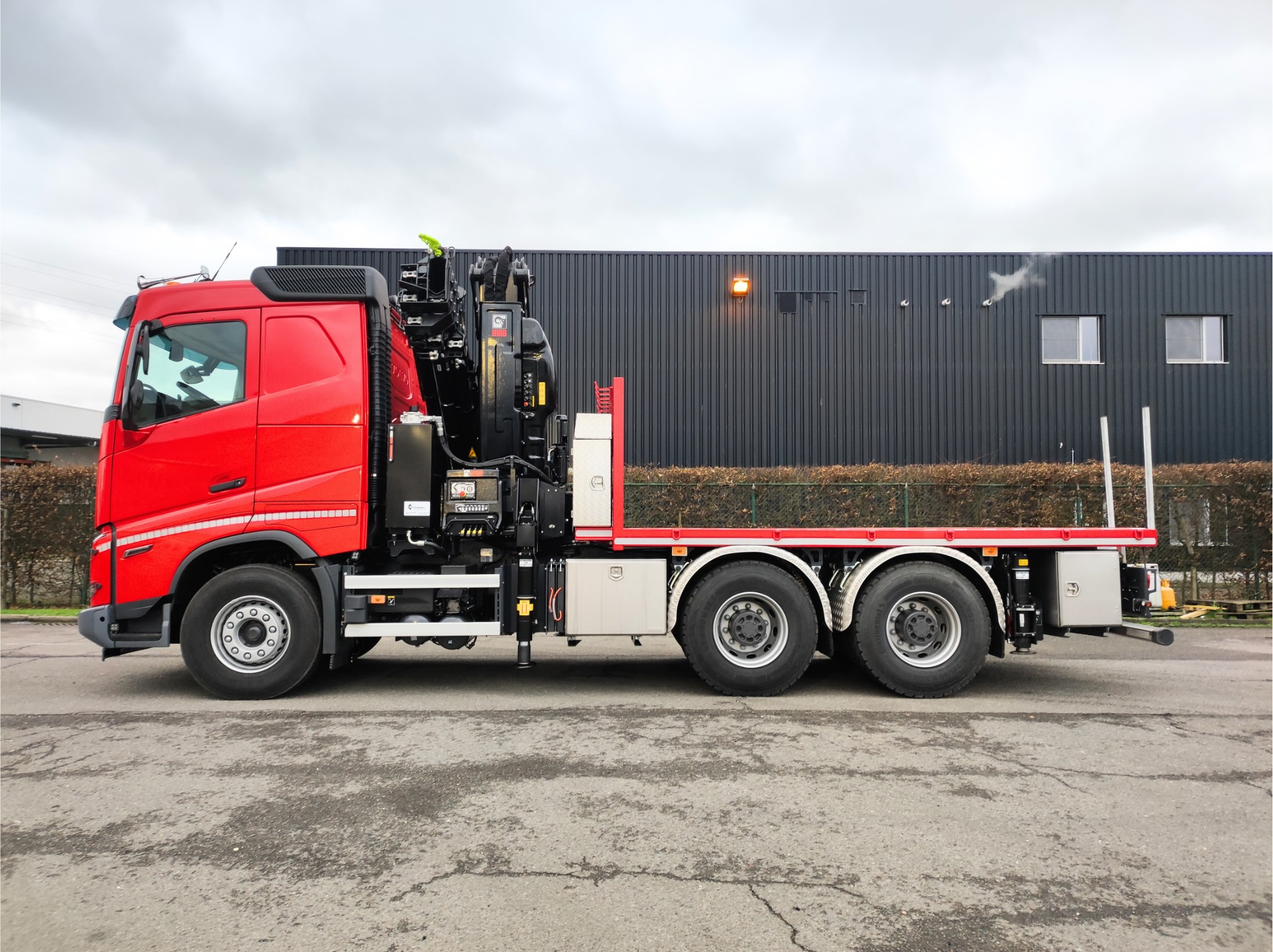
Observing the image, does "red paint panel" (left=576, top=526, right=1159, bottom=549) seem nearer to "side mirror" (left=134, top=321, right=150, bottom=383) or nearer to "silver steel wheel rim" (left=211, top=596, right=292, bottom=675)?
"silver steel wheel rim" (left=211, top=596, right=292, bottom=675)

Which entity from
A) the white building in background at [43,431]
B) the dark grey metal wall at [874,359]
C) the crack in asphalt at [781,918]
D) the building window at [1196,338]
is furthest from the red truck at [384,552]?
the white building in background at [43,431]

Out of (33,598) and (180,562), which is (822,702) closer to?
(180,562)

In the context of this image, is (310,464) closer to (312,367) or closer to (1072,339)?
(312,367)

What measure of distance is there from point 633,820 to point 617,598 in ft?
8.16

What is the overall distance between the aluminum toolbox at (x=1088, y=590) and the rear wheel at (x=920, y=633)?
658 mm

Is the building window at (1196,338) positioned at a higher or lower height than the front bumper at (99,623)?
higher

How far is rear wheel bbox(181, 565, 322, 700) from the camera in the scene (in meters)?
5.41

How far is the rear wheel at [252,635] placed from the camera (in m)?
5.41

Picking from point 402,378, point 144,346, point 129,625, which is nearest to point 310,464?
point 402,378

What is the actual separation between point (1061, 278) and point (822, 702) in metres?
15.1

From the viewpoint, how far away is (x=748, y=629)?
18.3 ft

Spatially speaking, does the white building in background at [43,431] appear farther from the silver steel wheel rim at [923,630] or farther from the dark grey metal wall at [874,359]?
the silver steel wheel rim at [923,630]

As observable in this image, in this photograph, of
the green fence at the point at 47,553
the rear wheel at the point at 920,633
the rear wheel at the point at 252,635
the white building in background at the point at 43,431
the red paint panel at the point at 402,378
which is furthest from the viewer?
the white building in background at the point at 43,431

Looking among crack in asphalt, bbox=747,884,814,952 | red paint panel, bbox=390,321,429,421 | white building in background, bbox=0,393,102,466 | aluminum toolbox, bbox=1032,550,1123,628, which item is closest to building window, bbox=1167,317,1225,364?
aluminum toolbox, bbox=1032,550,1123,628
